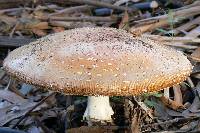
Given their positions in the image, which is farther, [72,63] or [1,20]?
[1,20]

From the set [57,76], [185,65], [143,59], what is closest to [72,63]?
[57,76]

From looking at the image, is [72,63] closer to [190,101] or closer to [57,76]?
[57,76]

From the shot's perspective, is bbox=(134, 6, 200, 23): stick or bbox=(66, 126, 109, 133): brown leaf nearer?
bbox=(66, 126, 109, 133): brown leaf

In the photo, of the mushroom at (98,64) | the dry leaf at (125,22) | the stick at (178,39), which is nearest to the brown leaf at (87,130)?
the mushroom at (98,64)

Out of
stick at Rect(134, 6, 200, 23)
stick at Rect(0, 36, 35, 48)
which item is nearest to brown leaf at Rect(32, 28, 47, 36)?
stick at Rect(0, 36, 35, 48)

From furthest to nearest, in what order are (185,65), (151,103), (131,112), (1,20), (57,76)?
(1,20), (151,103), (131,112), (185,65), (57,76)

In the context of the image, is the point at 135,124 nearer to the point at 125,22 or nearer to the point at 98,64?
the point at 98,64

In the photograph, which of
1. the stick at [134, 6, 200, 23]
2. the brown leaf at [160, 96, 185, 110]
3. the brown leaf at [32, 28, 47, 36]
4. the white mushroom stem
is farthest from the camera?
the brown leaf at [32, 28, 47, 36]

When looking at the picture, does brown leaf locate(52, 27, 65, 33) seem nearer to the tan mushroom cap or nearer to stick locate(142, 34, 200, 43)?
stick locate(142, 34, 200, 43)
